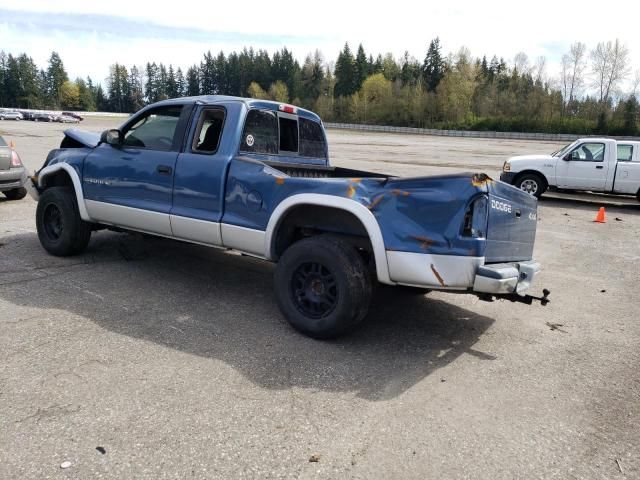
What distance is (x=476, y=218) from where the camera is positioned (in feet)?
11.8

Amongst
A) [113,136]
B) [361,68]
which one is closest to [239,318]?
[113,136]

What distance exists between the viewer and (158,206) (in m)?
5.07

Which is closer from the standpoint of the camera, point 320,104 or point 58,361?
point 58,361

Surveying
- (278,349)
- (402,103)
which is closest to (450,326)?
(278,349)

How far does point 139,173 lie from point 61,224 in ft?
5.11

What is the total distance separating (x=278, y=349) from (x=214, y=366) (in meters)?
0.53

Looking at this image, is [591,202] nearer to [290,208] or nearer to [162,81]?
[290,208]

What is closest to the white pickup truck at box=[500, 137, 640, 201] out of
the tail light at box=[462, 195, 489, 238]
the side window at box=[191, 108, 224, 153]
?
the side window at box=[191, 108, 224, 153]

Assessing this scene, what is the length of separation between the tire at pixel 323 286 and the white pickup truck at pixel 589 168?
39.6 feet

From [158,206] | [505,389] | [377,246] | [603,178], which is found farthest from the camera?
[603,178]

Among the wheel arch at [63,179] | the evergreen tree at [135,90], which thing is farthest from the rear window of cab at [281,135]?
the evergreen tree at [135,90]

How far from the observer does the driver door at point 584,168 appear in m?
13.9

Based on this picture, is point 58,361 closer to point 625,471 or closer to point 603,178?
point 625,471

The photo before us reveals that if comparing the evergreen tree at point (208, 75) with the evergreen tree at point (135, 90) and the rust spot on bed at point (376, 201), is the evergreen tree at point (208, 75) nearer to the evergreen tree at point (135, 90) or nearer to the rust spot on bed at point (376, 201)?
the evergreen tree at point (135, 90)
